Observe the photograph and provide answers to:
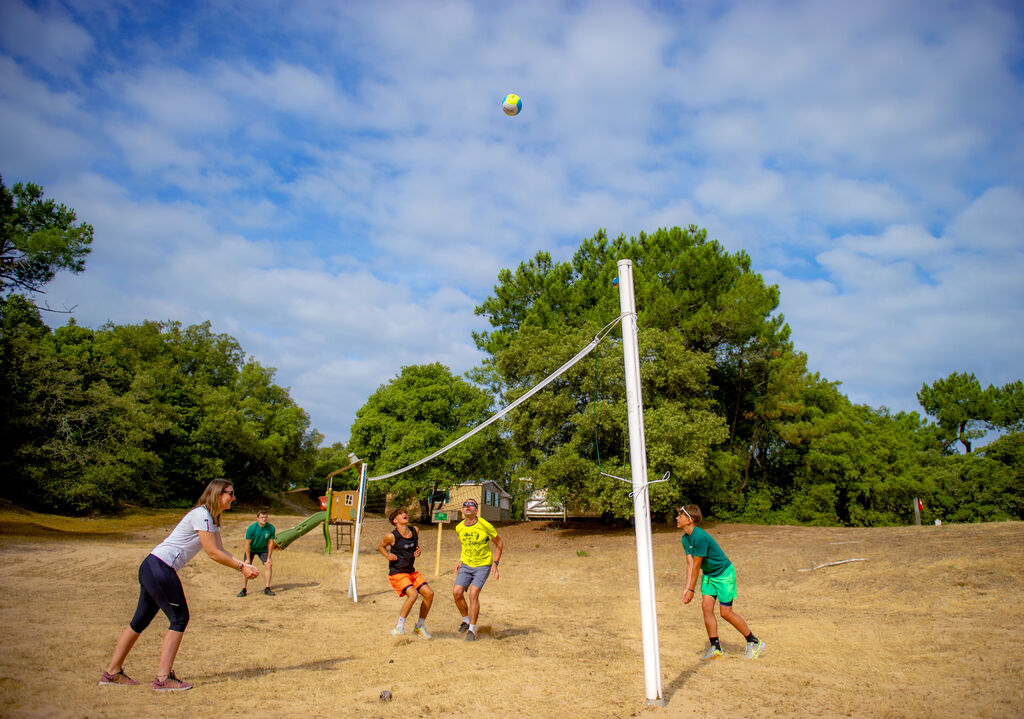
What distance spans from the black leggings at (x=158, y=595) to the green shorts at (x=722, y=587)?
515cm

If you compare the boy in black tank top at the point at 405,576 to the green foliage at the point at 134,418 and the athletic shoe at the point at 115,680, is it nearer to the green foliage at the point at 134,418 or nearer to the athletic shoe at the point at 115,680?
the athletic shoe at the point at 115,680

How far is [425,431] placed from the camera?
28906 millimetres

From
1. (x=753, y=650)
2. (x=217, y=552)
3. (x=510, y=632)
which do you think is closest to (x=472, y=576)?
(x=510, y=632)

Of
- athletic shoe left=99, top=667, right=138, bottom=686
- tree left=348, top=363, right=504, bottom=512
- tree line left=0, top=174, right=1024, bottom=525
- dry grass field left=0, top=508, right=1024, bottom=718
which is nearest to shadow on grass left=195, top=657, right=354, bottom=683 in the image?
dry grass field left=0, top=508, right=1024, bottom=718

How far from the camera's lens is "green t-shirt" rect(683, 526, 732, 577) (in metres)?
6.69

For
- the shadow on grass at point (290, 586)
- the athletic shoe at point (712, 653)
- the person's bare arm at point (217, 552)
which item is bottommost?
the shadow on grass at point (290, 586)

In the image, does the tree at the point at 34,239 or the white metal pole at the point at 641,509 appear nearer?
the white metal pole at the point at 641,509

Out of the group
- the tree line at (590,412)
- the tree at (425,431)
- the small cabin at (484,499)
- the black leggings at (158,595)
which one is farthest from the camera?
the small cabin at (484,499)

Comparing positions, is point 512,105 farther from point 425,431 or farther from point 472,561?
point 425,431

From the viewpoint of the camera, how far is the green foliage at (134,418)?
86.1ft

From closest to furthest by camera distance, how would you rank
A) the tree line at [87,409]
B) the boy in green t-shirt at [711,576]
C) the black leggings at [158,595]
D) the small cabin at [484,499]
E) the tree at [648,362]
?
the black leggings at [158,595]
the boy in green t-shirt at [711,576]
the tree at [648,362]
the tree line at [87,409]
the small cabin at [484,499]

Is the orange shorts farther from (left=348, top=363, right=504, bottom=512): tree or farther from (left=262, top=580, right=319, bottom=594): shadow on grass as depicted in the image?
(left=348, top=363, right=504, bottom=512): tree

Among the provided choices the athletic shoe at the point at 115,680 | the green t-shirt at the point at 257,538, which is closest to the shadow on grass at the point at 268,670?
the athletic shoe at the point at 115,680

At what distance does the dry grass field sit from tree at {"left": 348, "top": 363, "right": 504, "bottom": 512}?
11743 mm
